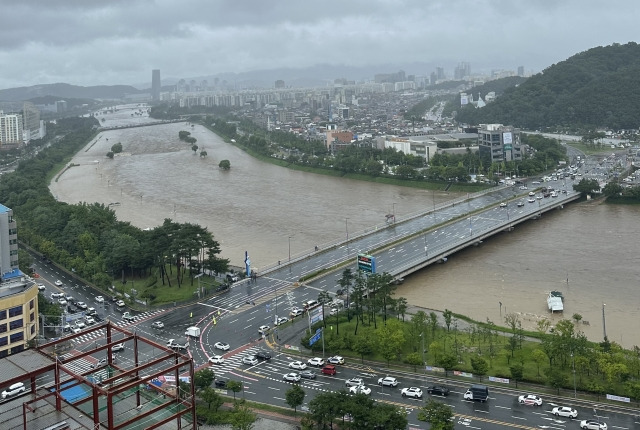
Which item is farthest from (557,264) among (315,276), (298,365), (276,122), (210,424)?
(276,122)

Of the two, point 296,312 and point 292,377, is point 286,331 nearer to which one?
point 296,312

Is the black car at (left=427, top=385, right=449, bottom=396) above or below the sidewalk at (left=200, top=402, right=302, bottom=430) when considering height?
above

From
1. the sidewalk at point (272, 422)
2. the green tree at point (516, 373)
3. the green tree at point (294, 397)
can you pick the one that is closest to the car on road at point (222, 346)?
the sidewalk at point (272, 422)

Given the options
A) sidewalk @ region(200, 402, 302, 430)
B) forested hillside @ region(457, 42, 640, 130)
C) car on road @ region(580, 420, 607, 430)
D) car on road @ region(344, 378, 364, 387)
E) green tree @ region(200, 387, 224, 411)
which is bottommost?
sidewalk @ region(200, 402, 302, 430)

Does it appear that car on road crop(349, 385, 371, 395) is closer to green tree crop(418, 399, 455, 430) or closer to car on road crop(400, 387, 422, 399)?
car on road crop(400, 387, 422, 399)

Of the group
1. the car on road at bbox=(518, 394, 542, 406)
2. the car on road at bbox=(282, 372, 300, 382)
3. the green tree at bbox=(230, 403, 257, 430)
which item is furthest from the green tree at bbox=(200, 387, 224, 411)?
the car on road at bbox=(518, 394, 542, 406)

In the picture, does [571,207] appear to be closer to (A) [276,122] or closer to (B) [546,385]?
(B) [546,385]

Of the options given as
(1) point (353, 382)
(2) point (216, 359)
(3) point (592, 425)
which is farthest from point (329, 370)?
(3) point (592, 425)
